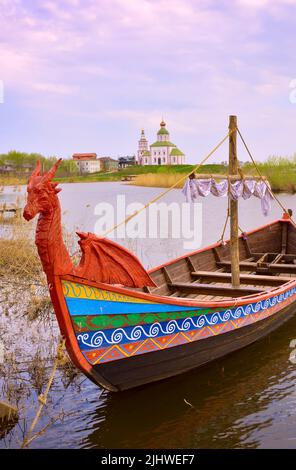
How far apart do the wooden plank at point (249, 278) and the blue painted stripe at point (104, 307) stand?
3.39 metres

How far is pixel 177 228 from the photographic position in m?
23.0

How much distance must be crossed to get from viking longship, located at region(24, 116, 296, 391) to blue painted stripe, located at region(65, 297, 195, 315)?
11mm

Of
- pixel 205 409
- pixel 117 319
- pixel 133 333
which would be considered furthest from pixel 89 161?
pixel 117 319

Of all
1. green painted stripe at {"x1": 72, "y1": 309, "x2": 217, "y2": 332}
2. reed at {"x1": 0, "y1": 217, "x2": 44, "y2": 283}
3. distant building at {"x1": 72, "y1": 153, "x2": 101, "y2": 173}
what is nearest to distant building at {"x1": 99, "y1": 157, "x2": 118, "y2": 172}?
distant building at {"x1": 72, "y1": 153, "x2": 101, "y2": 173}

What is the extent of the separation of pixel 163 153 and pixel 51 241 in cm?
12064

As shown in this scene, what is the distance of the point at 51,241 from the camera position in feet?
17.3

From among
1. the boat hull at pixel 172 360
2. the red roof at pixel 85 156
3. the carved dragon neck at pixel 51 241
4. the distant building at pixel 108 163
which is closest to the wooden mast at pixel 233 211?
the boat hull at pixel 172 360

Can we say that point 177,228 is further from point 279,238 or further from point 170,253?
point 279,238

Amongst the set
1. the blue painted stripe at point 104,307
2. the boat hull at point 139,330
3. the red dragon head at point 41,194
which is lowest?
the boat hull at point 139,330

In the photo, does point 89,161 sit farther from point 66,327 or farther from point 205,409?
point 66,327

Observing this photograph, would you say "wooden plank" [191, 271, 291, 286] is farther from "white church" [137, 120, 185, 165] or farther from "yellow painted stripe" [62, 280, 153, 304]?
"white church" [137, 120, 185, 165]

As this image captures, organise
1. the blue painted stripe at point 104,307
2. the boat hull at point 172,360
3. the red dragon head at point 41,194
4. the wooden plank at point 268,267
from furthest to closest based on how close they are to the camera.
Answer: the wooden plank at point 268,267, the boat hull at point 172,360, the blue painted stripe at point 104,307, the red dragon head at point 41,194

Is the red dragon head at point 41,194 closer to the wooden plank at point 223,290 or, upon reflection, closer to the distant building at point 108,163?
the wooden plank at point 223,290

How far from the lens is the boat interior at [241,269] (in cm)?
870
